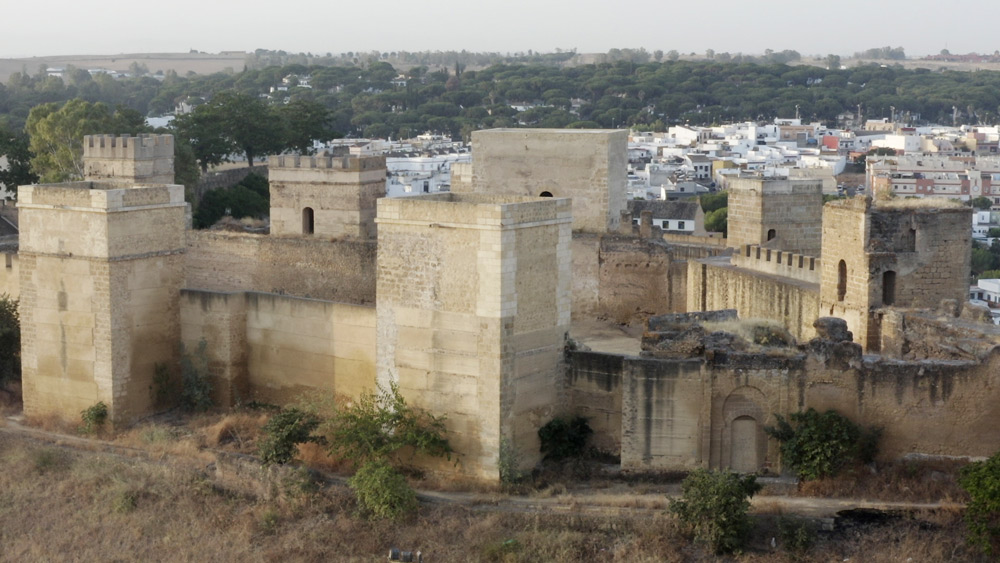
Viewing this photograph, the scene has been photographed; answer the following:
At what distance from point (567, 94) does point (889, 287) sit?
11042 centimetres

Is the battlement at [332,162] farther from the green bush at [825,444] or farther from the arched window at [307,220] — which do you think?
the green bush at [825,444]

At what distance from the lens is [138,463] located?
2030 cm

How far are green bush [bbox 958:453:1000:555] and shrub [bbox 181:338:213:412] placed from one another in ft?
35.1

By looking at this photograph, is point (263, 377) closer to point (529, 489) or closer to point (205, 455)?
point (205, 455)

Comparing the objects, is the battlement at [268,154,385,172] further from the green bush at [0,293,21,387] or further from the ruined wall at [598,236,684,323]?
the green bush at [0,293,21,387]

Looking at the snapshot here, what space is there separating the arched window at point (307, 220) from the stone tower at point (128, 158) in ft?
11.6

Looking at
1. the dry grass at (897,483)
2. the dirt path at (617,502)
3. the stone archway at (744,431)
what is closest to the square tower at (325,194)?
the dirt path at (617,502)

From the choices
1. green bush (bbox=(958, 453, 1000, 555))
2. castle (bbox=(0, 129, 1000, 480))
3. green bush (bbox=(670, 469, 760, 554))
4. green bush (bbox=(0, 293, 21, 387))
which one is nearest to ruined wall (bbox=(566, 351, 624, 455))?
castle (bbox=(0, 129, 1000, 480))

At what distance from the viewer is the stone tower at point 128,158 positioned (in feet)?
102

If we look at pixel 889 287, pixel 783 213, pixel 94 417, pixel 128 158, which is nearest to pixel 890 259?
pixel 889 287

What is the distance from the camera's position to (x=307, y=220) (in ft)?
98.6

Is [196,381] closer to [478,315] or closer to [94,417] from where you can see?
[94,417]

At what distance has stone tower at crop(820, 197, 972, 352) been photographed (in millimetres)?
20359

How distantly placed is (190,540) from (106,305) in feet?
13.9
